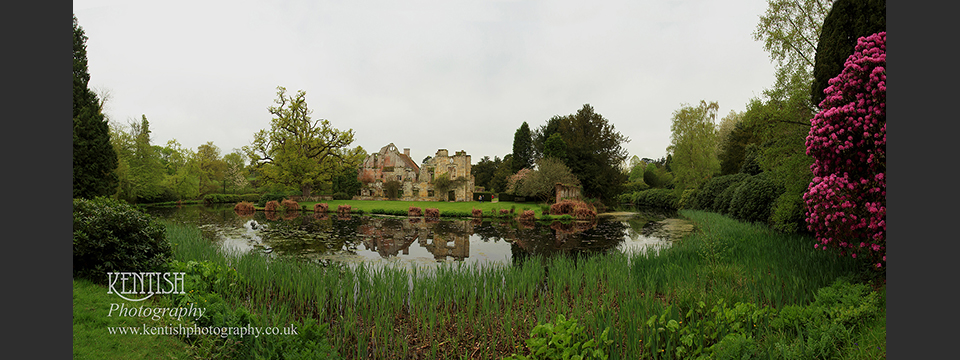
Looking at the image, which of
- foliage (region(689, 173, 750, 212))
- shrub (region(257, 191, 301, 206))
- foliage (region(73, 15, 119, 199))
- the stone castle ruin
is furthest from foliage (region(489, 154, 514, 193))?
foliage (region(73, 15, 119, 199))

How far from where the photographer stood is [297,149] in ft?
97.8

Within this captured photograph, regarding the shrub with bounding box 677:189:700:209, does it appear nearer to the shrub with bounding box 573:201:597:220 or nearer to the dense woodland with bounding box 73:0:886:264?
the dense woodland with bounding box 73:0:886:264

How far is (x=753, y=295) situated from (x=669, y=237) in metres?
9.20

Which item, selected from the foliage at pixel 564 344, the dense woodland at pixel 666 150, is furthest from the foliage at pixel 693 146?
the foliage at pixel 564 344

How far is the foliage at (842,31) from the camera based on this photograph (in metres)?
5.45

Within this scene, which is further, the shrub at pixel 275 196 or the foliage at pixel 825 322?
the shrub at pixel 275 196

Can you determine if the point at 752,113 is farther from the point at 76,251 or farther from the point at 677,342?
the point at 76,251

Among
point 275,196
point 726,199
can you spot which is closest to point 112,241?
point 726,199

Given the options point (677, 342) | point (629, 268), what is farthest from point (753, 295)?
point (629, 268)

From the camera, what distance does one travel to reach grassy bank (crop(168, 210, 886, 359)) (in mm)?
3455

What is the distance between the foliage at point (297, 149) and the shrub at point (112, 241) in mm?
23772

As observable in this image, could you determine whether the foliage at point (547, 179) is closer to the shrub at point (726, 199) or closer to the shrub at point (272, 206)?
the shrub at point (726, 199)

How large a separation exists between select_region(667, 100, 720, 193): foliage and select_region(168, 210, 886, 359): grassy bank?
867 inches

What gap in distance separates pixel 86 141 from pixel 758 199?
24194 mm
